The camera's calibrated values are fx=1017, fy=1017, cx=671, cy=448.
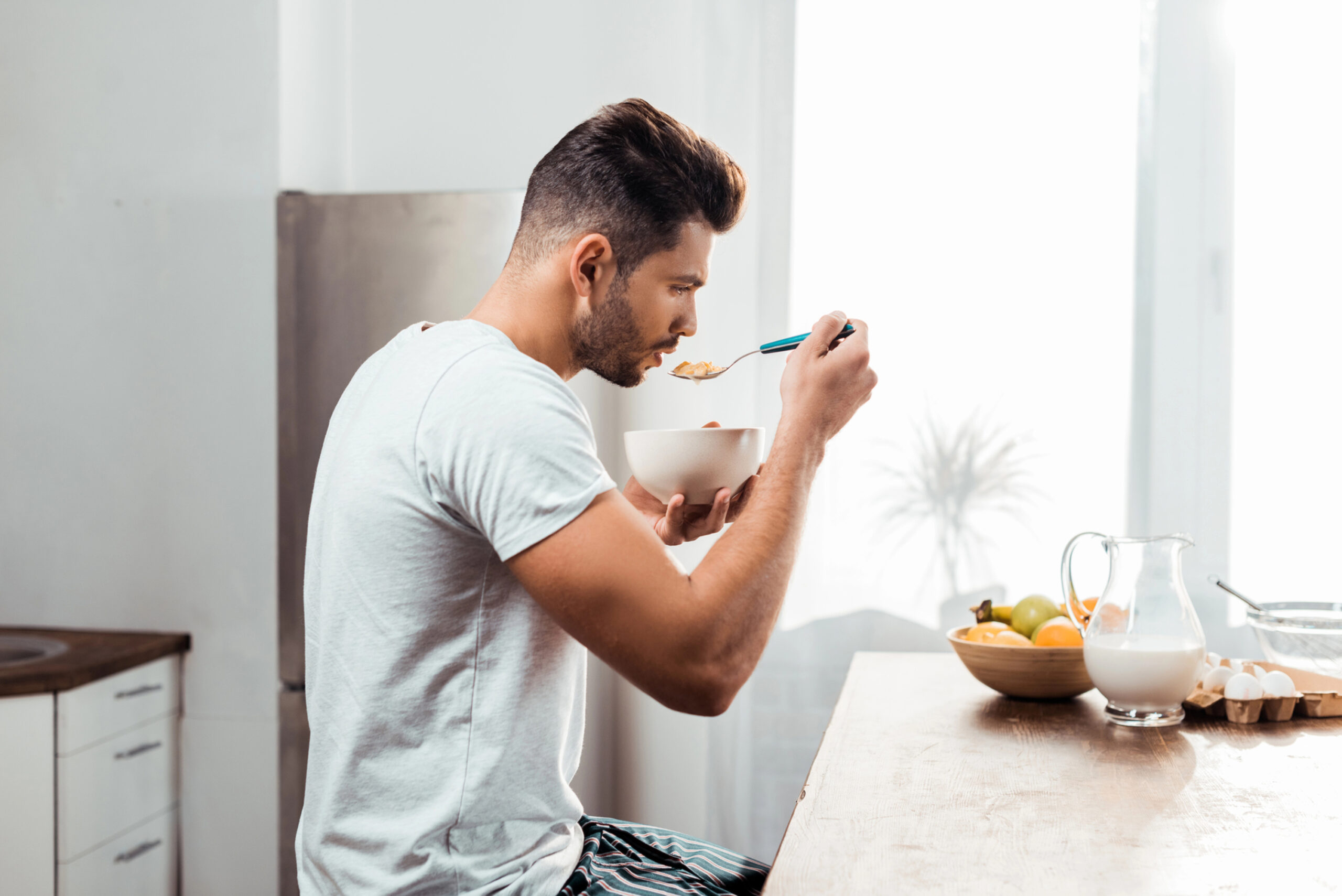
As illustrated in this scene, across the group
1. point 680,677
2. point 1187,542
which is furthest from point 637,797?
point 680,677

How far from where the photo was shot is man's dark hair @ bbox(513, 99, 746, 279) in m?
1.03

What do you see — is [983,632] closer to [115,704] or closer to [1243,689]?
[1243,689]

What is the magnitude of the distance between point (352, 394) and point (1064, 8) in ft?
6.09

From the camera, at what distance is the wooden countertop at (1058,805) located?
80 centimetres

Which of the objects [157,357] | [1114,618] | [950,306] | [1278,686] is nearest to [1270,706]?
[1278,686]

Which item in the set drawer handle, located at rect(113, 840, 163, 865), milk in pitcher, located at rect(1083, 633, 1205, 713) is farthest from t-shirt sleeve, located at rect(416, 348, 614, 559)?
drawer handle, located at rect(113, 840, 163, 865)

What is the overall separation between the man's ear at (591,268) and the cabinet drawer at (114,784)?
4.62 ft

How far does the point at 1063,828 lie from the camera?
90 centimetres

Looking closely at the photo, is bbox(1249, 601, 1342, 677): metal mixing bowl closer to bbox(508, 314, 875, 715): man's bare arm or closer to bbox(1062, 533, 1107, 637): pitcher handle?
bbox(1062, 533, 1107, 637): pitcher handle

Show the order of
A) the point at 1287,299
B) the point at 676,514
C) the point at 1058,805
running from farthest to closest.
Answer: the point at 1287,299 → the point at 676,514 → the point at 1058,805

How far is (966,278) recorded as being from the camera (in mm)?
2199

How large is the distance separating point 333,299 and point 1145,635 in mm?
Result: 1555

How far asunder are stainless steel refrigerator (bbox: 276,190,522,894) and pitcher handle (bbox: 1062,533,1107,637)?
3.80 ft

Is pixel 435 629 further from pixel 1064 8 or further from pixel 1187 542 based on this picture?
pixel 1064 8
